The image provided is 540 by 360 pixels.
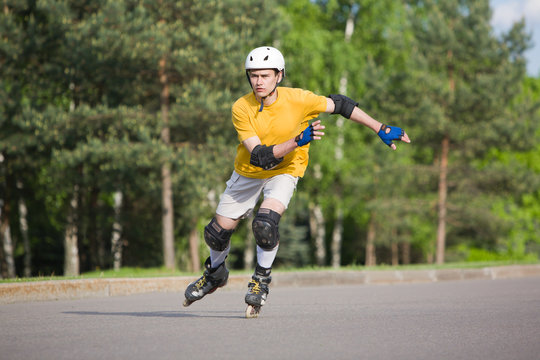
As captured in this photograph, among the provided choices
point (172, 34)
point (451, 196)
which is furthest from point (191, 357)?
point (451, 196)

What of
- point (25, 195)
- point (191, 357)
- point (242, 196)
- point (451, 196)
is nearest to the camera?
point (191, 357)

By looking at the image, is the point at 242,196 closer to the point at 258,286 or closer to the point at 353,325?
the point at 258,286

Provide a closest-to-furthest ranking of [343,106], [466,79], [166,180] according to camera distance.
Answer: [343,106], [166,180], [466,79]

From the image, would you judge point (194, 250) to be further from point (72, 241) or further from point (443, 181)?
Answer: point (443, 181)

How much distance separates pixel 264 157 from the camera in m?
5.74

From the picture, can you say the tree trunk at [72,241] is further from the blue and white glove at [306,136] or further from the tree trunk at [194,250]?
the blue and white glove at [306,136]

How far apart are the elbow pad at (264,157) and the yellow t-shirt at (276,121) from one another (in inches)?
8.5

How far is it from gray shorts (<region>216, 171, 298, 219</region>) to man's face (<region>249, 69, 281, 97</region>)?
28.5 inches

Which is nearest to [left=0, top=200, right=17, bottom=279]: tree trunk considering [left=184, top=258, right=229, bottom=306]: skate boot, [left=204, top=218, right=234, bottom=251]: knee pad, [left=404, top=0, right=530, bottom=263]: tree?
[left=404, top=0, right=530, bottom=263]: tree

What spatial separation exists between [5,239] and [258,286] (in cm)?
2219

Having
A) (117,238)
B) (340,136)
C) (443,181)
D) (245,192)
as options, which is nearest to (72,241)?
(117,238)

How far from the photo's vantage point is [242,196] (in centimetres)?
635

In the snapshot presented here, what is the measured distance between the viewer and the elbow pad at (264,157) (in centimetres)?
573

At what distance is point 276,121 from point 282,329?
174cm
